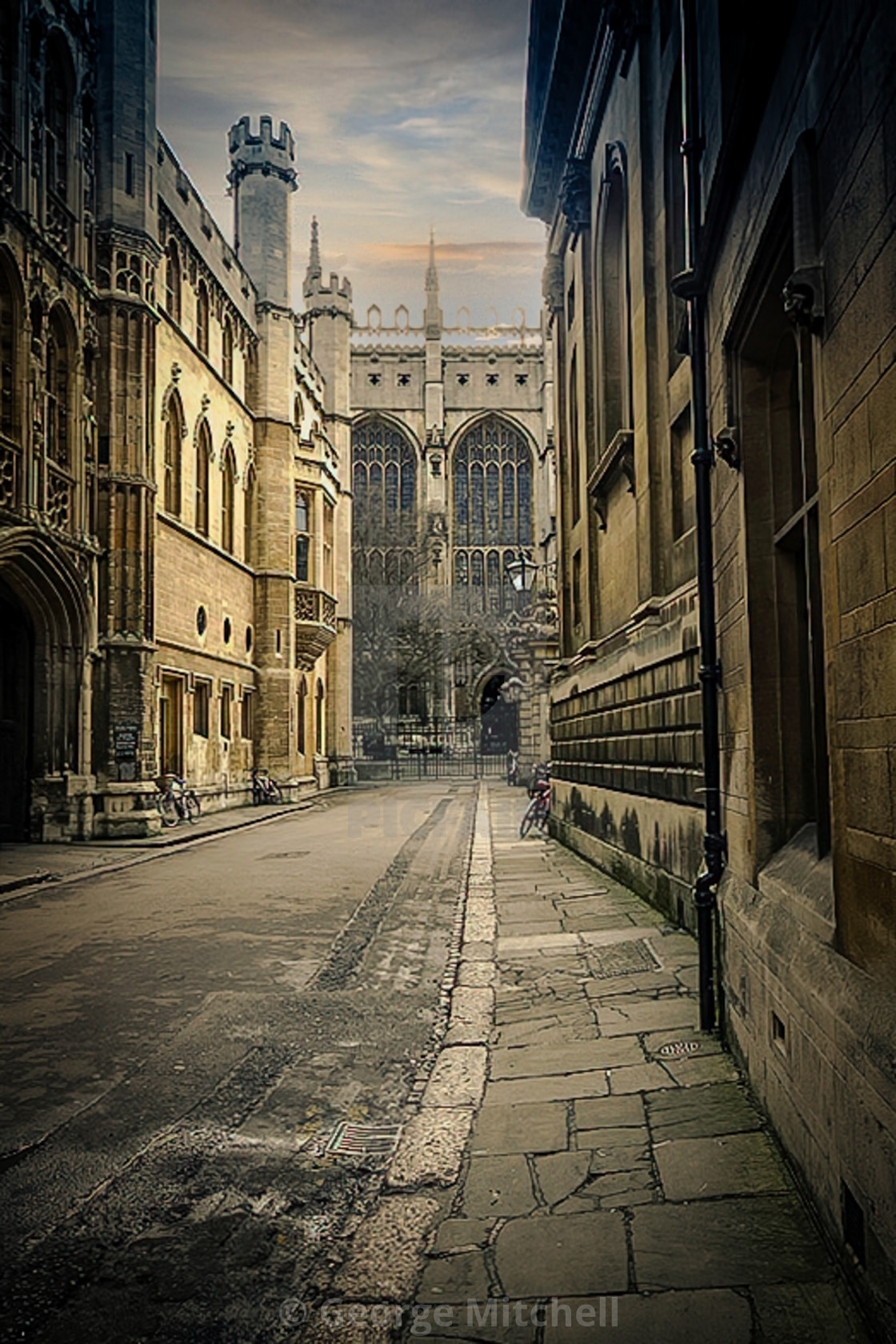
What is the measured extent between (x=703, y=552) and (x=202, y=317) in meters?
22.4

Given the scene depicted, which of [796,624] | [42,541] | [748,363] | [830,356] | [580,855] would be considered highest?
[42,541]

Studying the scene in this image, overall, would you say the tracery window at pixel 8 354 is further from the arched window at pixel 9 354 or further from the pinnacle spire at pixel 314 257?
the pinnacle spire at pixel 314 257

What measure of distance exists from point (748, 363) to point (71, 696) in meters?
15.5

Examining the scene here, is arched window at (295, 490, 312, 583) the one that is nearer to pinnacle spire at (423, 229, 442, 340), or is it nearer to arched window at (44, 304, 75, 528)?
arched window at (44, 304, 75, 528)

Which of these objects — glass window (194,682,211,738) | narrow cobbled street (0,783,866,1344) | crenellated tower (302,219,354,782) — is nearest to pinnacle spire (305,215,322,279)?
crenellated tower (302,219,354,782)

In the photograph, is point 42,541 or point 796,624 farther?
point 42,541

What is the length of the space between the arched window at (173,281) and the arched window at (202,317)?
4.53 feet

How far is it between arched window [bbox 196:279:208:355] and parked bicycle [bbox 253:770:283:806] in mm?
11212

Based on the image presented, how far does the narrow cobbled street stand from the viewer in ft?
9.11

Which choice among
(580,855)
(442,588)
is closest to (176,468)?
(580,855)

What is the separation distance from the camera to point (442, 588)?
2494 inches

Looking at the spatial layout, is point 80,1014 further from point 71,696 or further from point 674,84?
point 71,696

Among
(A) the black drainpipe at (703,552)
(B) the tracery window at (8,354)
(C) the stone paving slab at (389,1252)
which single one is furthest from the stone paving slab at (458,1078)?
(B) the tracery window at (8,354)

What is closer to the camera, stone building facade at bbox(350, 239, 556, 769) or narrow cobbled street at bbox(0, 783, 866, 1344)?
narrow cobbled street at bbox(0, 783, 866, 1344)
